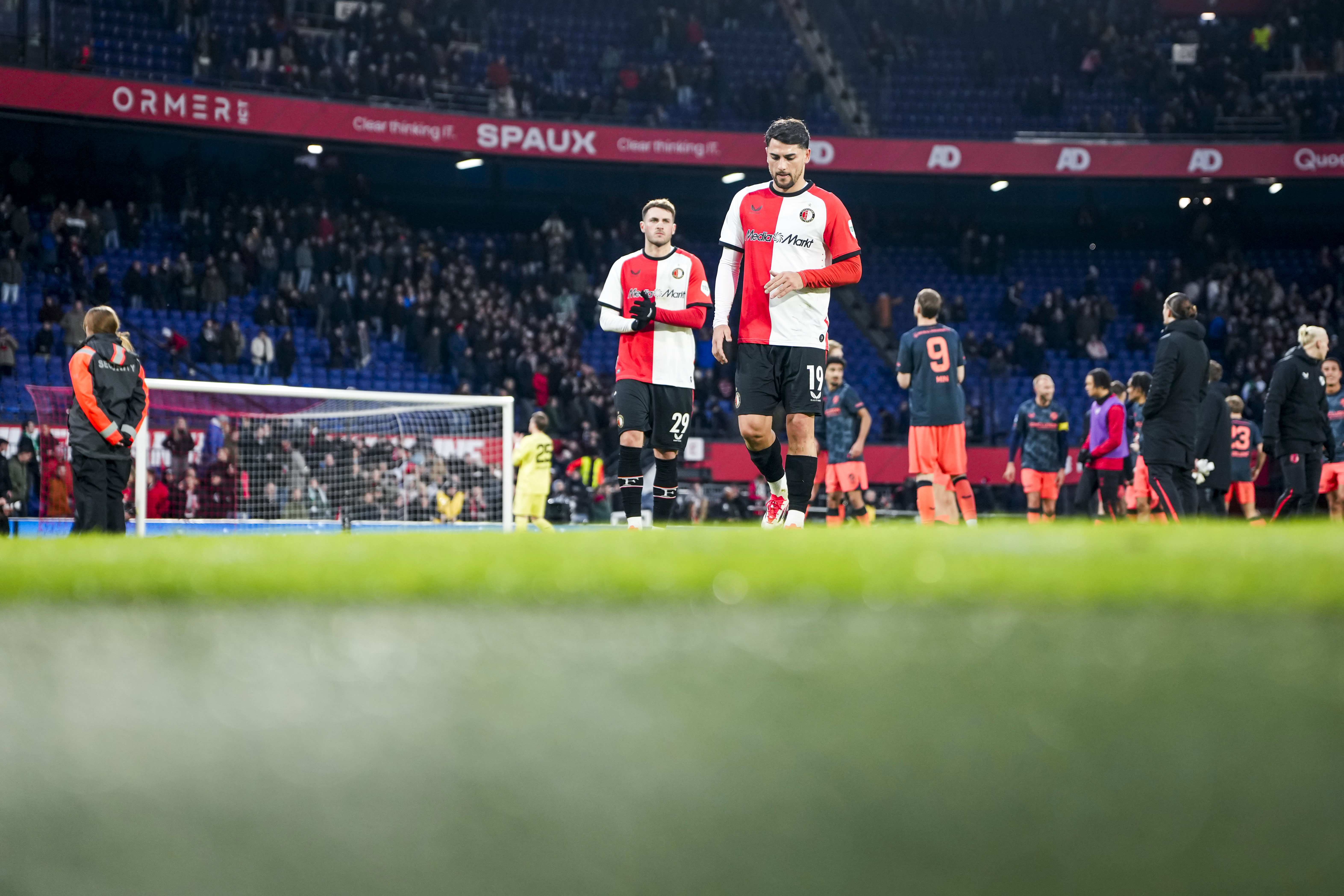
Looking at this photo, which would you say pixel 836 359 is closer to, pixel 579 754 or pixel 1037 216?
pixel 579 754

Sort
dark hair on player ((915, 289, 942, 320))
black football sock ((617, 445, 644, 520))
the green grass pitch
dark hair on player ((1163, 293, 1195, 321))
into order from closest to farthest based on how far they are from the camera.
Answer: the green grass pitch
black football sock ((617, 445, 644, 520))
dark hair on player ((1163, 293, 1195, 321))
dark hair on player ((915, 289, 942, 320))

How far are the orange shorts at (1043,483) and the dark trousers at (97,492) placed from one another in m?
10.0

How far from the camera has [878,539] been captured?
1.67 m

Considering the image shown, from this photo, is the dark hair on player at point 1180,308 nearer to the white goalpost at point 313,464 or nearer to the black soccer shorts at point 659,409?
the black soccer shorts at point 659,409

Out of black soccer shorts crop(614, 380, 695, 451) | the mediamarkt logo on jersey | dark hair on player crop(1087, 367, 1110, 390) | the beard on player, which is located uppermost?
the beard on player

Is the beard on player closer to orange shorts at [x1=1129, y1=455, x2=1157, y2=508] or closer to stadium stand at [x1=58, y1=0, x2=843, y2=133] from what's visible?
orange shorts at [x1=1129, y1=455, x2=1157, y2=508]

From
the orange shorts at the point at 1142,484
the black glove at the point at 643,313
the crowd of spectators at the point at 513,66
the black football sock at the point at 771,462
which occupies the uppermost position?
the crowd of spectators at the point at 513,66

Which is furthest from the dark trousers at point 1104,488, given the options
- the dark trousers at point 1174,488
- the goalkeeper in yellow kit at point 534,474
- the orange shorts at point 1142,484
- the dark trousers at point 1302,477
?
the goalkeeper in yellow kit at point 534,474

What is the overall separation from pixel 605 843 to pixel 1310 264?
34.8 meters

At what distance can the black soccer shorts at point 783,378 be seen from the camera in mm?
6578

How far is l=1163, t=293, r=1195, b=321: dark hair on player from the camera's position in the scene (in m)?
8.84

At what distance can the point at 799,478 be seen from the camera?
265 inches

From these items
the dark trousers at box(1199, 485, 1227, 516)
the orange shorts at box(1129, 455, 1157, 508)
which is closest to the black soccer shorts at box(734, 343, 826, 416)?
the dark trousers at box(1199, 485, 1227, 516)

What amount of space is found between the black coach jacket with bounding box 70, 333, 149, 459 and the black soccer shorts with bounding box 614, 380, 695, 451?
140 inches
